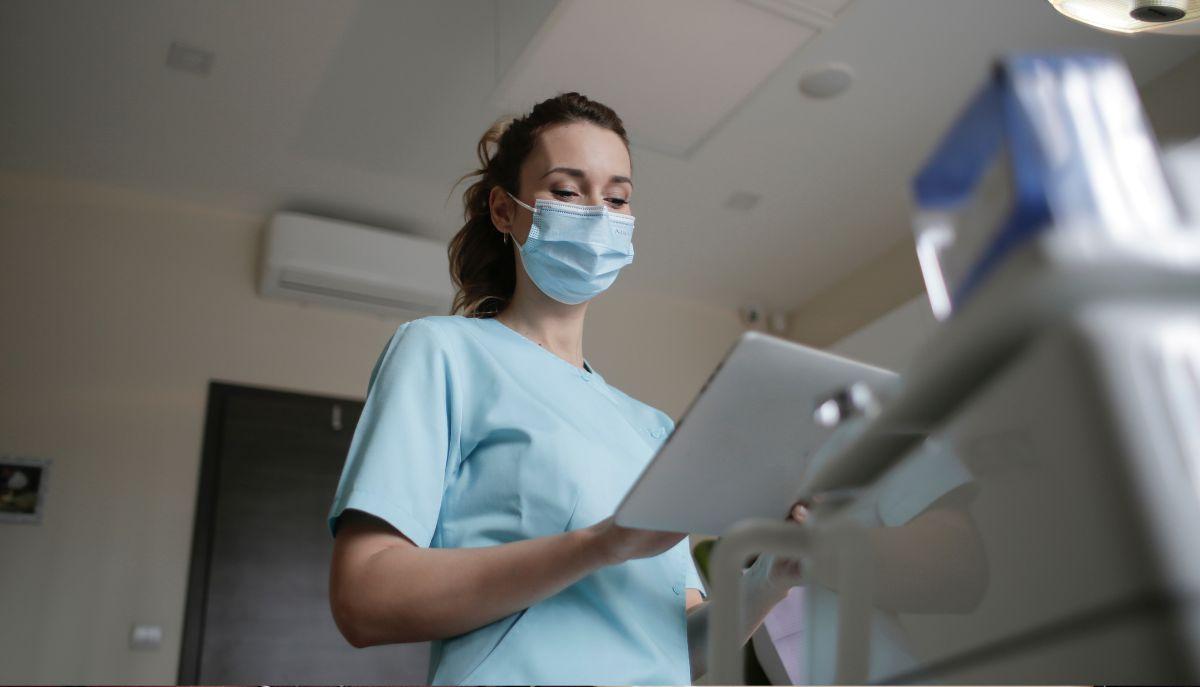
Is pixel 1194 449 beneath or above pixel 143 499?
beneath

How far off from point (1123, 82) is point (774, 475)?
0.39 metres

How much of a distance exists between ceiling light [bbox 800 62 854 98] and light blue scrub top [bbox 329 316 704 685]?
2.30 m

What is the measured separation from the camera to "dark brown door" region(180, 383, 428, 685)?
348 centimetres

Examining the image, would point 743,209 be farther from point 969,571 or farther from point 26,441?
point 969,571

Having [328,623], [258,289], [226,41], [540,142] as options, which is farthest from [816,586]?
[258,289]

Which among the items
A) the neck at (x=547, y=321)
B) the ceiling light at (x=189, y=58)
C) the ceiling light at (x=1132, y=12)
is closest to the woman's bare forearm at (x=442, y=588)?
the neck at (x=547, y=321)

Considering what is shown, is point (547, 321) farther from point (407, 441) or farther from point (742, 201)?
point (742, 201)

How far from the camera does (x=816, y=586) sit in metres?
0.56

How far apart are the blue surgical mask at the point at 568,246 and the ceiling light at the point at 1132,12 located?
1.09m

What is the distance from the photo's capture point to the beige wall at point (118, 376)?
3314mm

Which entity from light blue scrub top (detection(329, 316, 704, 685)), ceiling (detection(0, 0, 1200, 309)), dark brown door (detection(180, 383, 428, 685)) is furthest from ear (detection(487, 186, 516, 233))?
dark brown door (detection(180, 383, 428, 685))

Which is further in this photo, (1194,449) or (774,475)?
(774,475)

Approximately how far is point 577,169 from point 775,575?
65 cm

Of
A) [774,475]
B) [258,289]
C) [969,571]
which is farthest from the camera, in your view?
[258,289]
